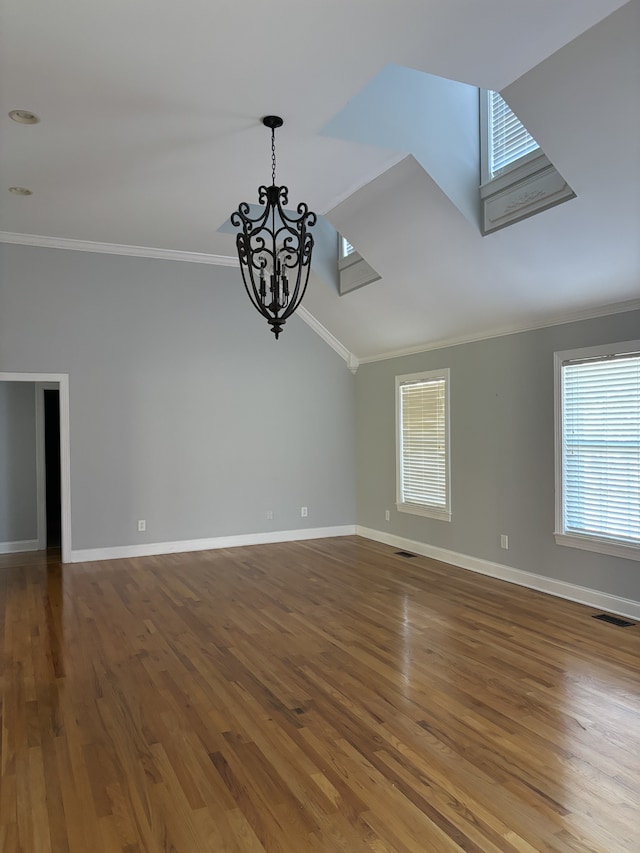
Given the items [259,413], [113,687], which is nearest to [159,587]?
[113,687]

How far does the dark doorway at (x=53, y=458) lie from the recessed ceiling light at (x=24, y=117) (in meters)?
5.78

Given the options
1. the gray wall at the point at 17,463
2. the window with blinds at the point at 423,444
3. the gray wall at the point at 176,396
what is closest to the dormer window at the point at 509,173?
the window with blinds at the point at 423,444

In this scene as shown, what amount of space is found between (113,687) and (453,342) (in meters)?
4.59

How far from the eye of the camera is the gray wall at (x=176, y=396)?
6.63 meters

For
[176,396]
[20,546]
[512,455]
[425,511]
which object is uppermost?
[176,396]

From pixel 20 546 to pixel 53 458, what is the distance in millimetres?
2805

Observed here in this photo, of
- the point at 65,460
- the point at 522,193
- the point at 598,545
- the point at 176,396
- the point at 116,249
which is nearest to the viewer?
the point at 522,193

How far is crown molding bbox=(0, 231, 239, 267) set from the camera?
638 cm

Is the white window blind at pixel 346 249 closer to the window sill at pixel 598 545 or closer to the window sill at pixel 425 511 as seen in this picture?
the window sill at pixel 425 511

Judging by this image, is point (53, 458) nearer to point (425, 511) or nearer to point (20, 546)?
point (20, 546)

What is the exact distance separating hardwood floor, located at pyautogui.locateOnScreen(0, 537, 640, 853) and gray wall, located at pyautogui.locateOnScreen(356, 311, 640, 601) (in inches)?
15.7

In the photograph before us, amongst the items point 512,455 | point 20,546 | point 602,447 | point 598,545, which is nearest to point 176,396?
point 20,546

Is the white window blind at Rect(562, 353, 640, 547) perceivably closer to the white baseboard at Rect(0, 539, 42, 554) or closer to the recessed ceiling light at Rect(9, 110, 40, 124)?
the recessed ceiling light at Rect(9, 110, 40, 124)

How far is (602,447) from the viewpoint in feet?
15.8
